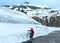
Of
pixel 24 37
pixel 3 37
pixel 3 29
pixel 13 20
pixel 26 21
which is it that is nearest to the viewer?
pixel 3 37

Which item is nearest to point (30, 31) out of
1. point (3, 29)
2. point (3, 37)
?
point (3, 29)

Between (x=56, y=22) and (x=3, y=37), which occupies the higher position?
(x=3, y=37)

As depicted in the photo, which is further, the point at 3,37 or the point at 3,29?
the point at 3,29

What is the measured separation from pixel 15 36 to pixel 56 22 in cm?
3631

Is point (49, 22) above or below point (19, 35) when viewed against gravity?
below

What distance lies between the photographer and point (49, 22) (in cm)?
4500

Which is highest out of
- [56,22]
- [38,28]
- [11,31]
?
[11,31]

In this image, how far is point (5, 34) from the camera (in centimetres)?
1002

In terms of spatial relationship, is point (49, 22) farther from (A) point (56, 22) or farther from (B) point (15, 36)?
(B) point (15, 36)

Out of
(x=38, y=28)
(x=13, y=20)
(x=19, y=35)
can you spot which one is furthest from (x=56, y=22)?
(x=19, y=35)

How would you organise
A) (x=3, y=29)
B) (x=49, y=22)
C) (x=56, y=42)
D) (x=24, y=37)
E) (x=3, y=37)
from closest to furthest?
(x=3, y=37) → (x=3, y=29) → (x=24, y=37) → (x=56, y=42) → (x=49, y=22)

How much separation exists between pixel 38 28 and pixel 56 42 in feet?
14.2

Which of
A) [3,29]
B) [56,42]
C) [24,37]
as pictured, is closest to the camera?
[3,29]

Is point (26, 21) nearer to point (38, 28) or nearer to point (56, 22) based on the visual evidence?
point (38, 28)
